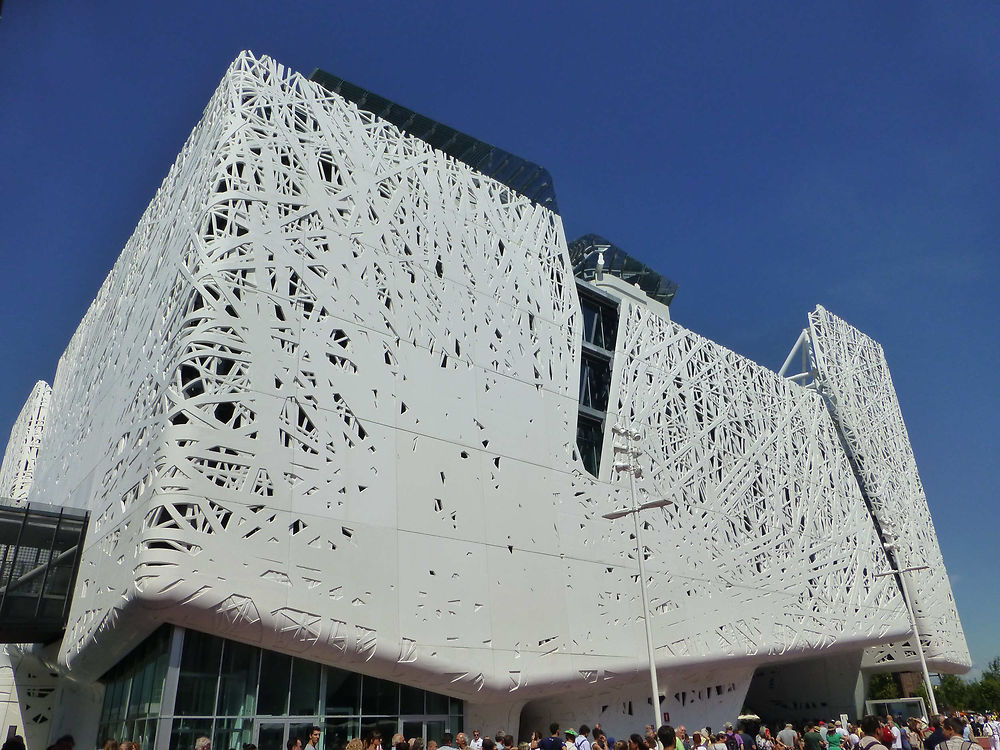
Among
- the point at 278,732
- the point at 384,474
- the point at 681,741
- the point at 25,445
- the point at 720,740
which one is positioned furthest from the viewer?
the point at 25,445

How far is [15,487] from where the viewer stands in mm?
37500

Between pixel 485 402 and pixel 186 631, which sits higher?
pixel 485 402

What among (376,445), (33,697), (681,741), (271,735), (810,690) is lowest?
(681,741)

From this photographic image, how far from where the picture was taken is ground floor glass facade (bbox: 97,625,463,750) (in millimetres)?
14781

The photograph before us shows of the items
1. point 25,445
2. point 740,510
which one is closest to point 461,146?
point 740,510

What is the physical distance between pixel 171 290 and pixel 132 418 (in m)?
3.07

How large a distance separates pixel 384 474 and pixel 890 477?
28.9m

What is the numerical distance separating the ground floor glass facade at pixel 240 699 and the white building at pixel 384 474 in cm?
5

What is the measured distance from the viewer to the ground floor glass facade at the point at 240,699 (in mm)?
14781

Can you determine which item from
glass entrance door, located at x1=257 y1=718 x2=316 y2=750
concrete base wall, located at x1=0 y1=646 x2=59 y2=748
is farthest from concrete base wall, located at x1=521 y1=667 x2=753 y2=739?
concrete base wall, located at x1=0 y1=646 x2=59 y2=748

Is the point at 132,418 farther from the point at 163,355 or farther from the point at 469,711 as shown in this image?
the point at 469,711

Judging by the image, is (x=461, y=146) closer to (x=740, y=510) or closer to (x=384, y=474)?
(x=384, y=474)

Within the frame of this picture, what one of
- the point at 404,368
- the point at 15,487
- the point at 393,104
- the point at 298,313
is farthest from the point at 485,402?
the point at 15,487

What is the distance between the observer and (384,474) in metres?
17.8
